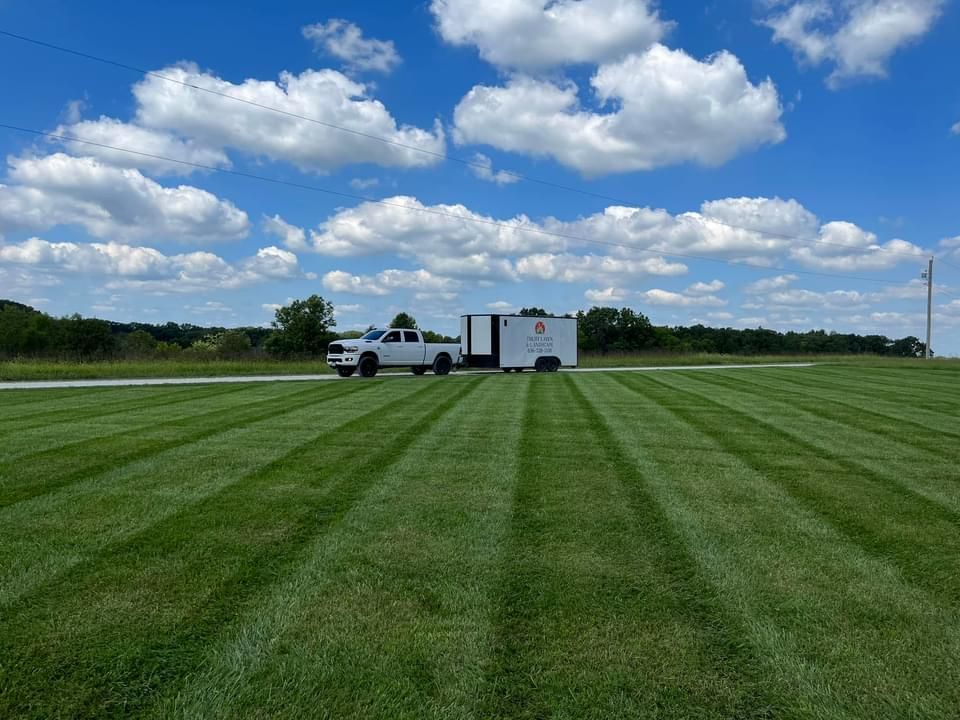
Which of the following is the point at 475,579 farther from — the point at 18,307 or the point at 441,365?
the point at 18,307

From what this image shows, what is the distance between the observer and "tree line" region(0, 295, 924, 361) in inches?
1443

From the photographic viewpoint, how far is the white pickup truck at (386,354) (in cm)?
2556

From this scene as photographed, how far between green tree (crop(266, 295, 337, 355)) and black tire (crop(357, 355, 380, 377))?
33730mm

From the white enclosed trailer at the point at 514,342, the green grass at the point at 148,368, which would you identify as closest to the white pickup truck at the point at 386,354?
the green grass at the point at 148,368

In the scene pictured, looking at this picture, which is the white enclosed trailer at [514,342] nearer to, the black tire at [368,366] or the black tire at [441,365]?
the black tire at [441,365]

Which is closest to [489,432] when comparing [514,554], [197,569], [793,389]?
[514,554]

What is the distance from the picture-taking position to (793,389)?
18922 mm

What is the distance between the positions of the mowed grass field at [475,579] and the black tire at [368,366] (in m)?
16.4

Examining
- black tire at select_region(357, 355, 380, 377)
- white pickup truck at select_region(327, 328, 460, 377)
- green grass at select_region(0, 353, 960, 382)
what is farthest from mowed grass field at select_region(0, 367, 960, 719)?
green grass at select_region(0, 353, 960, 382)

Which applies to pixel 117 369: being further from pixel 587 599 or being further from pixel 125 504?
pixel 587 599

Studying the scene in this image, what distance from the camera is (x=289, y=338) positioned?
198 feet

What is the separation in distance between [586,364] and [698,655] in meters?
39.6

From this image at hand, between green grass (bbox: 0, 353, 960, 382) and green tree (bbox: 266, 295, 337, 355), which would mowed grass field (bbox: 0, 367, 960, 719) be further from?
green tree (bbox: 266, 295, 337, 355)

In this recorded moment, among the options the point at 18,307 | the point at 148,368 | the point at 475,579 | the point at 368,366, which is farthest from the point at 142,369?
the point at 18,307
